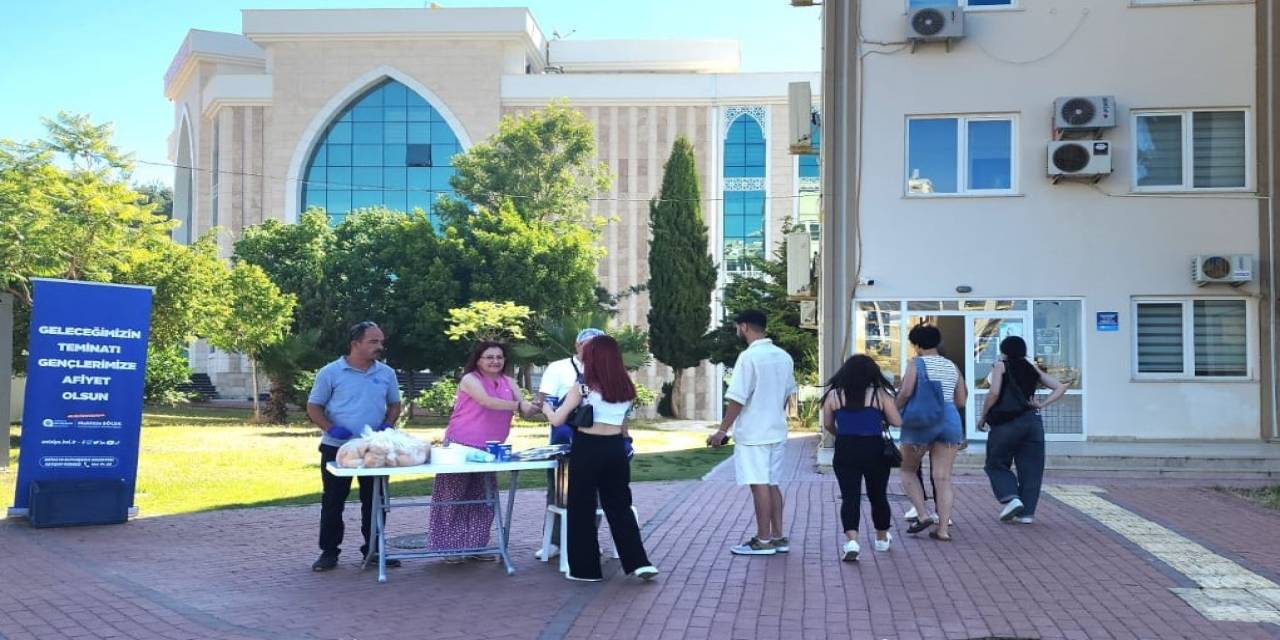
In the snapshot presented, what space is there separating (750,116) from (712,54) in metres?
5.99

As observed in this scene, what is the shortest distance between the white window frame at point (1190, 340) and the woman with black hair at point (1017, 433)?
27.6ft

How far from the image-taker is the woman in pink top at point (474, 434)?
27.1 ft

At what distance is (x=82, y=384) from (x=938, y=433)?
760cm

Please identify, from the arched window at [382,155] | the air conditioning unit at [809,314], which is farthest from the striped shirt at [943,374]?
the arched window at [382,155]

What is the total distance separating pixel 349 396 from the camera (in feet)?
27.3

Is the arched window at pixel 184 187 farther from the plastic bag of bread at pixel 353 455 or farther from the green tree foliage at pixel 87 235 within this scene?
the plastic bag of bread at pixel 353 455

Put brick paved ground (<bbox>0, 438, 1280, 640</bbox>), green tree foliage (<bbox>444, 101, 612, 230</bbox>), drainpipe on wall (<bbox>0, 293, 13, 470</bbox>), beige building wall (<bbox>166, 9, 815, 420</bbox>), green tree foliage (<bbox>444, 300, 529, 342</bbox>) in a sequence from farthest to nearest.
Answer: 1. beige building wall (<bbox>166, 9, 815, 420</bbox>)
2. green tree foliage (<bbox>444, 101, 612, 230</bbox>)
3. green tree foliage (<bbox>444, 300, 529, 342</bbox>)
4. drainpipe on wall (<bbox>0, 293, 13, 470</bbox>)
5. brick paved ground (<bbox>0, 438, 1280, 640</bbox>)

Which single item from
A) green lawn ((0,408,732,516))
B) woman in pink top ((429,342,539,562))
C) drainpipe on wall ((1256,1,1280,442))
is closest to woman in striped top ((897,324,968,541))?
woman in pink top ((429,342,539,562))

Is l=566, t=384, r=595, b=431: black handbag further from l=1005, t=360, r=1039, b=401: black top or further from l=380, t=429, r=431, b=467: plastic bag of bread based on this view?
l=1005, t=360, r=1039, b=401: black top

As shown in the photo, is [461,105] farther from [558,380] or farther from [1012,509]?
[558,380]

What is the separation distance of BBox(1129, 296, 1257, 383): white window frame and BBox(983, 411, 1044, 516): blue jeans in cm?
837

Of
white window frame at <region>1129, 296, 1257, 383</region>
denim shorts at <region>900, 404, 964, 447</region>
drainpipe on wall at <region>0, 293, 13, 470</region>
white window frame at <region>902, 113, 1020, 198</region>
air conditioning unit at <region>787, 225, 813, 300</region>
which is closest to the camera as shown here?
denim shorts at <region>900, 404, 964, 447</region>

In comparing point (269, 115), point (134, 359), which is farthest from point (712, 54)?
point (134, 359)

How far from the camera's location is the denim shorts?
364 inches
